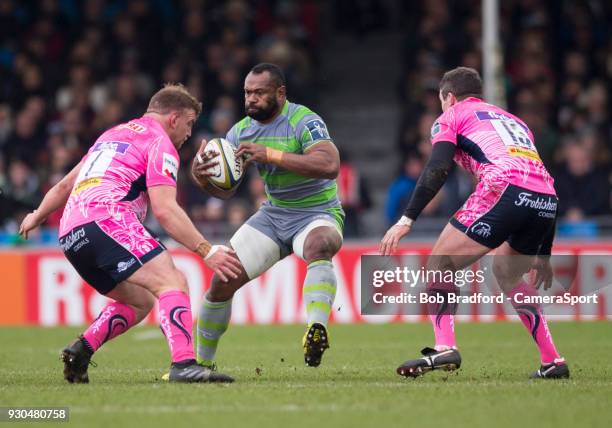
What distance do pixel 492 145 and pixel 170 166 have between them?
2.25 meters

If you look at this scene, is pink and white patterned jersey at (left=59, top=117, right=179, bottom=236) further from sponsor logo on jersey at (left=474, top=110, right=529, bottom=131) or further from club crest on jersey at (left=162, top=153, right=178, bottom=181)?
sponsor logo on jersey at (left=474, top=110, right=529, bottom=131)

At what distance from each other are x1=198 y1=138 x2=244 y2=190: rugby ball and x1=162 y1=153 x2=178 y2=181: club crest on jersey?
2.47ft

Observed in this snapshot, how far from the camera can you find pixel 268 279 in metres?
15.9

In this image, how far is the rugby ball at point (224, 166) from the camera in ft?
30.2

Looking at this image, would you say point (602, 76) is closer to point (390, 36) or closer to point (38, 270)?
point (390, 36)

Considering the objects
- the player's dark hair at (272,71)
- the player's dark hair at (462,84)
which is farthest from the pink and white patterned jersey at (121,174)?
the player's dark hair at (462,84)

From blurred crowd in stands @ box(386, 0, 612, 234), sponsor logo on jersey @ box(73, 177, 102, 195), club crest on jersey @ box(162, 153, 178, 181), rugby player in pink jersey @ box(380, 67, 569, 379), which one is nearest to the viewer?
club crest on jersey @ box(162, 153, 178, 181)

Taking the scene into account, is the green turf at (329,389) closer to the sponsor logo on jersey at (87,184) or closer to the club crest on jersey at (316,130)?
the sponsor logo on jersey at (87,184)

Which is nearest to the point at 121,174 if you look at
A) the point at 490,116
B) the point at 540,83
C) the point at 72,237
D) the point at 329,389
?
the point at 72,237

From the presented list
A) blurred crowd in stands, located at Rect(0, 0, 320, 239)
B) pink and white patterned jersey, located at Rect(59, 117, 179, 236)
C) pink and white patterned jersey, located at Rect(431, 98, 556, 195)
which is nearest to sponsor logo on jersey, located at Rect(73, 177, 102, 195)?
pink and white patterned jersey, located at Rect(59, 117, 179, 236)

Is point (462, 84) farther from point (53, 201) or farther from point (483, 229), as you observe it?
point (53, 201)

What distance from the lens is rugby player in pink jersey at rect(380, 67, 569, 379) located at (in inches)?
340

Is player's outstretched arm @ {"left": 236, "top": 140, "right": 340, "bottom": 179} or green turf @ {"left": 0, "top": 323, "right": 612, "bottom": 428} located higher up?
player's outstretched arm @ {"left": 236, "top": 140, "right": 340, "bottom": 179}

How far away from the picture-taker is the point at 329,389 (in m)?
8.22
